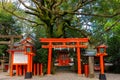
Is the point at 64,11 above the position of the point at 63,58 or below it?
above

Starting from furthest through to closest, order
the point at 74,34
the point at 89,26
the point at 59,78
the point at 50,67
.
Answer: the point at 89,26, the point at 74,34, the point at 50,67, the point at 59,78

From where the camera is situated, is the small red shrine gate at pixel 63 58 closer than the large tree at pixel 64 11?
No

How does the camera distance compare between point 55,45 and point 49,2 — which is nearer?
point 55,45

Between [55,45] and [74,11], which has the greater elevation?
[74,11]

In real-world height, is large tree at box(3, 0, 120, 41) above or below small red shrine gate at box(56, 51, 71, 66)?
above

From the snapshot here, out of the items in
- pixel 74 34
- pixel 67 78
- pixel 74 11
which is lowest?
pixel 67 78

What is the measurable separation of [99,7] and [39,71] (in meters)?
7.31

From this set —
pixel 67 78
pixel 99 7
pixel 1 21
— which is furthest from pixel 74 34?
pixel 1 21

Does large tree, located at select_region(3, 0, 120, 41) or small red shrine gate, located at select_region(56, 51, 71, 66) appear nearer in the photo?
large tree, located at select_region(3, 0, 120, 41)

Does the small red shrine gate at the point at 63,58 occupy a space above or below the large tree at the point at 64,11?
below

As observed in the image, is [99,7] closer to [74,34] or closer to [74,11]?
[74,11]

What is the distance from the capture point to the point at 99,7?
18.9 m

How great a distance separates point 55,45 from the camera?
17031 millimetres

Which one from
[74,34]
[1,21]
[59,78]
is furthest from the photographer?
[1,21]
